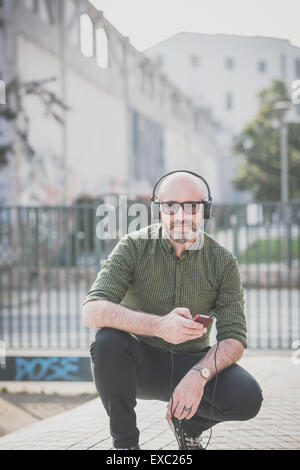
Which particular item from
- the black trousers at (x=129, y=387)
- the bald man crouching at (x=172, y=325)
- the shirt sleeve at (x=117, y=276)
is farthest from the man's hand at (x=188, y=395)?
the shirt sleeve at (x=117, y=276)

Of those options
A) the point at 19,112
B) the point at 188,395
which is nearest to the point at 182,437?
the point at 188,395

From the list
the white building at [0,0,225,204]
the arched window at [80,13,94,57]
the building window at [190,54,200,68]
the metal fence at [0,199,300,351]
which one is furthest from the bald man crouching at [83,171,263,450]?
the building window at [190,54,200,68]

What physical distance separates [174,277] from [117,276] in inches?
10.7

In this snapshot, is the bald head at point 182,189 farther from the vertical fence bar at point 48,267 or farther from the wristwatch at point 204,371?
the vertical fence bar at point 48,267

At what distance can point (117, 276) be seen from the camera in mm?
3371

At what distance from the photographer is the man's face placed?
3.29 m

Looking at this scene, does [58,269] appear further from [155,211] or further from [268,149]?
[268,149]

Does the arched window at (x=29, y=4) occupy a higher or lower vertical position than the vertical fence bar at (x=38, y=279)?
higher

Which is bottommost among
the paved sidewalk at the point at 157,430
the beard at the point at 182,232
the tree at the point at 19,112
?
the paved sidewalk at the point at 157,430

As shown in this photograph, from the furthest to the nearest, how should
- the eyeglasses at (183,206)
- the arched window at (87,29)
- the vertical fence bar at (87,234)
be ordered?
the vertical fence bar at (87,234) < the arched window at (87,29) < the eyeglasses at (183,206)

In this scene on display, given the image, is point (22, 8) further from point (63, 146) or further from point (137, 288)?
point (137, 288)

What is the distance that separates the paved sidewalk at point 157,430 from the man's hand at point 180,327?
1104 mm

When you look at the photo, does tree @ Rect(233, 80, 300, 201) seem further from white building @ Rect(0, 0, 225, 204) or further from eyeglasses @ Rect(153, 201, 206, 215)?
eyeglasses @ Rect(153, 201, 206, 215)

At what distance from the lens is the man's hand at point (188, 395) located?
3.15 meters
